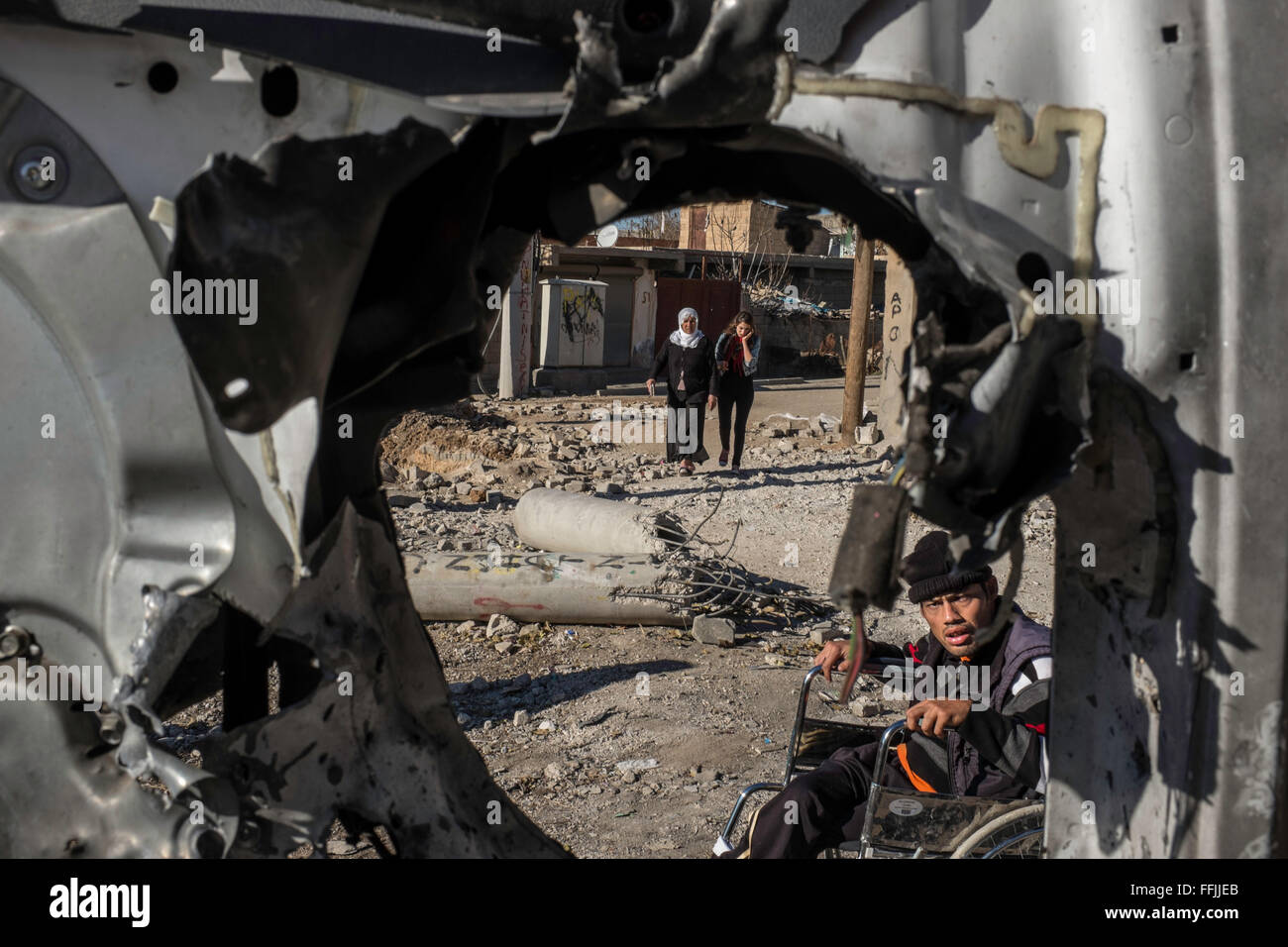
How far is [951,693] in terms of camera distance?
3354mm

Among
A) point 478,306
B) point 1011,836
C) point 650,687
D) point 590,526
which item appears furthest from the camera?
point 590,526

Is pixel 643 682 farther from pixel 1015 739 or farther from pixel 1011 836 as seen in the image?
pixel 1011 836

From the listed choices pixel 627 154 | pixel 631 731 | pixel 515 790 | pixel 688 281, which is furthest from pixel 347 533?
pixel 688 281

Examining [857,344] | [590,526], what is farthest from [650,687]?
[857,344]

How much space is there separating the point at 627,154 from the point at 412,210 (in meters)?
0.43

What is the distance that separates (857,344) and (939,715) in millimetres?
10427

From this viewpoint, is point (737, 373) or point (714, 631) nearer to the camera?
point (714, 631)

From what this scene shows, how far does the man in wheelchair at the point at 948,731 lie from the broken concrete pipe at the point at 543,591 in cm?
281

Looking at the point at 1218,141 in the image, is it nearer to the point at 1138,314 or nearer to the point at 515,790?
the point at 1138,314

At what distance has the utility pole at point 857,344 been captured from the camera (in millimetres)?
13055

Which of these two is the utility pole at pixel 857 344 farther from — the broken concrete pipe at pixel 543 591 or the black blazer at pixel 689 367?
the broken concrete pipe at pixel 543 591

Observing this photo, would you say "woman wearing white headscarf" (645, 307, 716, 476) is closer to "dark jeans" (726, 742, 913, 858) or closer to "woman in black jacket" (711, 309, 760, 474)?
"woman in black jacket" (711, 309, 760, 474)

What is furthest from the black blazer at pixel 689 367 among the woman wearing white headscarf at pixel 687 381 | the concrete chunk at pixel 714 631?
the concrete chunk at pixel 714 631

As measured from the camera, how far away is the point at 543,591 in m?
6.25
